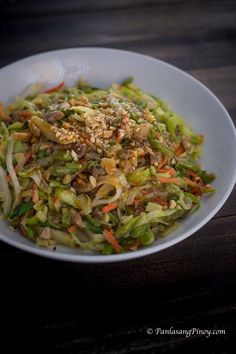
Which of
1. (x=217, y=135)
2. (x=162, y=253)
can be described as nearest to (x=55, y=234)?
(x=162, y=253)

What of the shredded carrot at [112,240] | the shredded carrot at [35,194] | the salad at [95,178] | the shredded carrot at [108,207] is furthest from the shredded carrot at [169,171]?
the shredded carrot at [35,194]

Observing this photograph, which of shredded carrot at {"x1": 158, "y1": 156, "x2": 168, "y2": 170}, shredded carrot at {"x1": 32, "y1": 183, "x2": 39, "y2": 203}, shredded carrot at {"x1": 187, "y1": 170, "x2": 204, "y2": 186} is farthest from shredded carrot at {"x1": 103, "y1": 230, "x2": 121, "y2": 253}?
shredded carrot at {"x1": 187, "y1": 170, "x2": 204, "y2": 186}

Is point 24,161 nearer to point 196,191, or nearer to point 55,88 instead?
point 55,88

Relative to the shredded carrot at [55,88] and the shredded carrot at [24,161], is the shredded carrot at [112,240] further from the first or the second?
the shredded carrot at [55,88]

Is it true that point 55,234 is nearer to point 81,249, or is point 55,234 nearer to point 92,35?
point 81,249

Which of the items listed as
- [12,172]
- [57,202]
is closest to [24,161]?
[12,172]

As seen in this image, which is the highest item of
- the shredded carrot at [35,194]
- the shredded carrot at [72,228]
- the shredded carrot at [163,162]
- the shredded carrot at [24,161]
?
the shredded carrot at [24,161]

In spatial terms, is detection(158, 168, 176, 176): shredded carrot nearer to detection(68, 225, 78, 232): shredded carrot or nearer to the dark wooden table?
the dark wooden table
